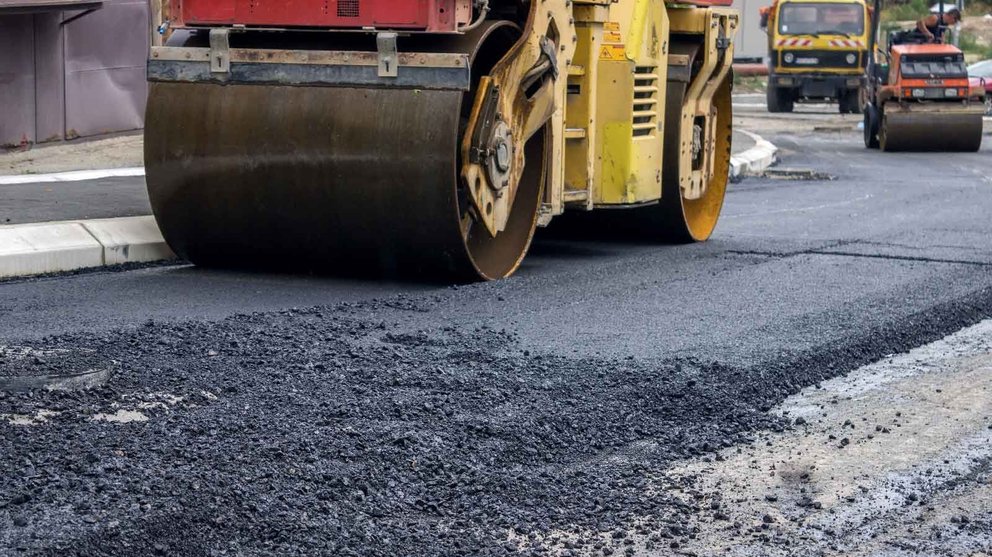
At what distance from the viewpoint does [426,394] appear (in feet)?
17.7

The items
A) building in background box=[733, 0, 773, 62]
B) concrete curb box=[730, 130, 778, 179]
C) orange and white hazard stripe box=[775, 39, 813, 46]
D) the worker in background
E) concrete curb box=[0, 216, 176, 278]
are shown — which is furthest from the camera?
building in background box=[733, 0, 773, 62]

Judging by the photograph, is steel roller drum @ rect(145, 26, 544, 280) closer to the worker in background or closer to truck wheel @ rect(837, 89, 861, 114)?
the worker in background

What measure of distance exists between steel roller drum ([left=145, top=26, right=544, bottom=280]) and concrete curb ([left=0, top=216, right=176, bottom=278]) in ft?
2.15

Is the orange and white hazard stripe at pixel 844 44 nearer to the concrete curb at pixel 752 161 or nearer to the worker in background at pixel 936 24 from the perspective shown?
the worker in background at pixel 936 24

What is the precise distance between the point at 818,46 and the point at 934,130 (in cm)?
1032

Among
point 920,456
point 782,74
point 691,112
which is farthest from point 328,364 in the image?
point 782,74

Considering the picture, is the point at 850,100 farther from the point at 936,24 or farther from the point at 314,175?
the point at 314,175

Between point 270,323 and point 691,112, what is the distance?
4.72 metres

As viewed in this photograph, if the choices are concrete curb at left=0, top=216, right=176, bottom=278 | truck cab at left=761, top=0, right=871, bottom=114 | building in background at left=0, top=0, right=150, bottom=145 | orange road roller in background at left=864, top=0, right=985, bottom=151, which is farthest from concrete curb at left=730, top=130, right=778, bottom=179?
truck cab at left=761, top=0, right=871, bottom=114

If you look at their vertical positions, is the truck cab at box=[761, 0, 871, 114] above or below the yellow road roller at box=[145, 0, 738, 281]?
above

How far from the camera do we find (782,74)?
31.6 meters

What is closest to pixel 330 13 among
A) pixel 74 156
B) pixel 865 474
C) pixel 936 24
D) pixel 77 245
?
pixel 77 245

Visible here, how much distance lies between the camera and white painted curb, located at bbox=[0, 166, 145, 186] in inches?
462

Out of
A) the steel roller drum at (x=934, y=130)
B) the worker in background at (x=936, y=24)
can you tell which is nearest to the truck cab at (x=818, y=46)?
the worker in background at (x=936, y=24)
